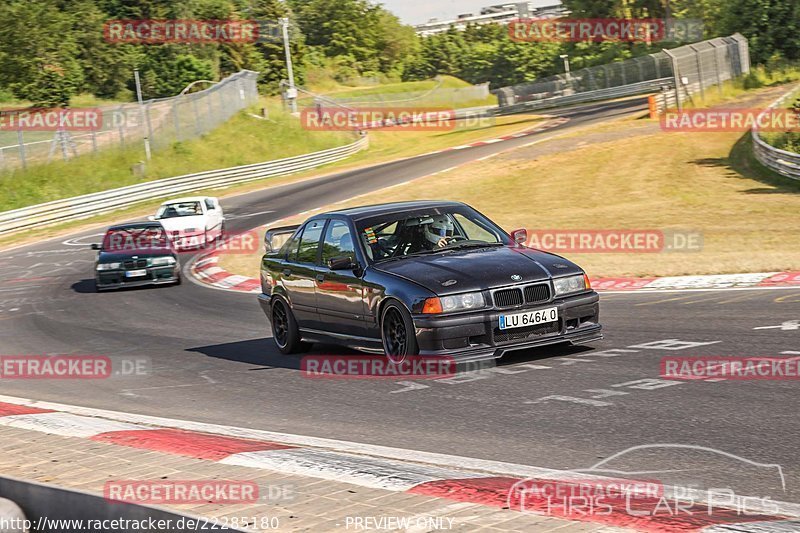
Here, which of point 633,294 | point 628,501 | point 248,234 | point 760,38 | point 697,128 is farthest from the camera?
A: point 760,38

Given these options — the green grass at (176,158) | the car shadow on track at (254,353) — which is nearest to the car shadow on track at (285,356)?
the car shadow on track at (254,353)

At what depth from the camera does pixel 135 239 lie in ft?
74.9

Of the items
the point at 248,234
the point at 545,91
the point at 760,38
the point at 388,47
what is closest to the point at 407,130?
the point at 545,91

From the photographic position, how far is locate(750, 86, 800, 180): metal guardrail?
93.4ft

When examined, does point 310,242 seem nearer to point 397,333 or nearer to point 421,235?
point 421,235

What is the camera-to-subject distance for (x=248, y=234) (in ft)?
97.5

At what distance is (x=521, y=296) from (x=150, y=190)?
35.9m

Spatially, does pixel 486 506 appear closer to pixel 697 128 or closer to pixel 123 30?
pixel 697 128

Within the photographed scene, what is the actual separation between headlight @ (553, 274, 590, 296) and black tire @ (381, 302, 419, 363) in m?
1.37

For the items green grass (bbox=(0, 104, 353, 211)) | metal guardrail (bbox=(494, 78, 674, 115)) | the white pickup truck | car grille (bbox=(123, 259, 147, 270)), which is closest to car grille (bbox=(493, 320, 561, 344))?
car grille (bbox=(123, 259, 147, 270))

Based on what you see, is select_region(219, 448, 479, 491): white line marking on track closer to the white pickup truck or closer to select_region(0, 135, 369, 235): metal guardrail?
the white pickup truck

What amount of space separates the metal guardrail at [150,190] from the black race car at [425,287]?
1094 inches

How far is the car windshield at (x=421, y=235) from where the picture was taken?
10.5 m

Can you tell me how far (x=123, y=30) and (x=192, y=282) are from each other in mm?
60736
